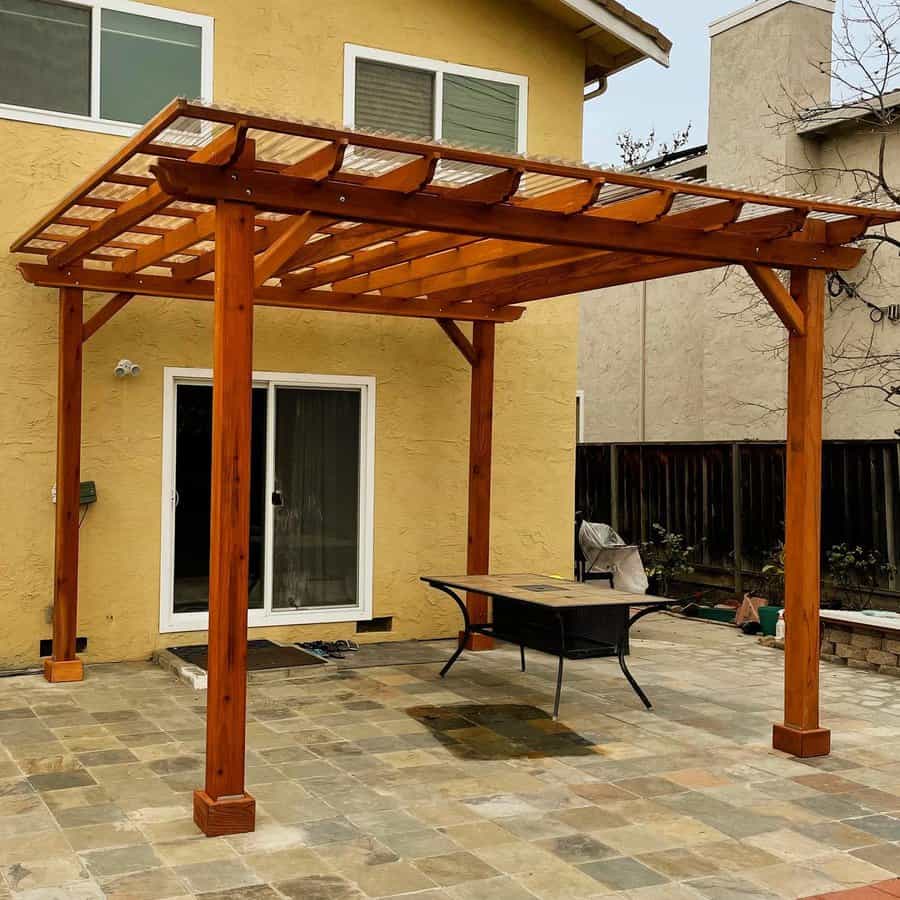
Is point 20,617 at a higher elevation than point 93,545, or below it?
below

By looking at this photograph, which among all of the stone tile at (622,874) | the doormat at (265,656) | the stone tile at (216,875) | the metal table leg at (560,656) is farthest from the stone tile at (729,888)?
the doormat at (265,656)

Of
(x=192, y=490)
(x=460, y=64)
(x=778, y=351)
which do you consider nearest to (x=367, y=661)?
(x=192, y=490)

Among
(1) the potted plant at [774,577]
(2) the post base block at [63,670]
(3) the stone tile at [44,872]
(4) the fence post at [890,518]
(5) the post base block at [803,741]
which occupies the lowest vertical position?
(3) the stone tile at [44,872]

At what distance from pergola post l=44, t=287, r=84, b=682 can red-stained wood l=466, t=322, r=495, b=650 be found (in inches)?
120

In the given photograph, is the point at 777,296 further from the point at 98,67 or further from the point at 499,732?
the point at 98,67

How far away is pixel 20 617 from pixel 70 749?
7.41 ft

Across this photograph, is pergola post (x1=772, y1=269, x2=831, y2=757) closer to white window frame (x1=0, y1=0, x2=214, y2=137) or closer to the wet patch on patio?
the wet patch on patio

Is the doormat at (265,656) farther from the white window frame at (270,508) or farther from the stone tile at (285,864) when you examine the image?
the stone tile at (285,864)

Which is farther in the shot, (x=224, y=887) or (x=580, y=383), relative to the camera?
(x=580, y=383)

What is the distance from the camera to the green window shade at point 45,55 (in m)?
7.73

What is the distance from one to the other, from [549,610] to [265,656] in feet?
8.32

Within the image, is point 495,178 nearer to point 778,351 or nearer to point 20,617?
point 20,617

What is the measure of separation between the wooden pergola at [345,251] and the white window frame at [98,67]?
3.17 feet

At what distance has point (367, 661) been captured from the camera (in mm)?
8328
